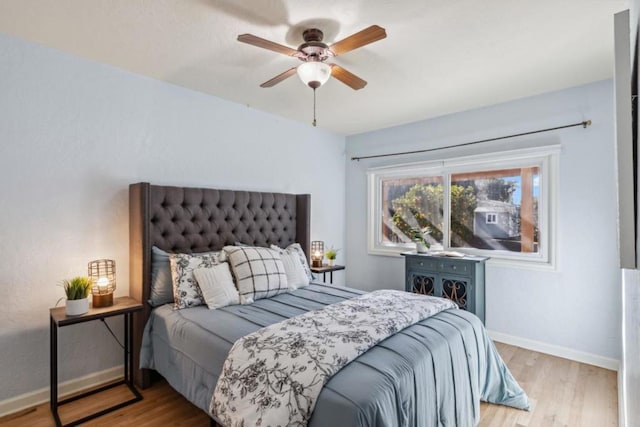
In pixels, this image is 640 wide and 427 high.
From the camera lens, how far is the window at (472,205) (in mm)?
3166

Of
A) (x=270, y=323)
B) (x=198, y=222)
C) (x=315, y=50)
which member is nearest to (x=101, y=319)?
(x=198, y=222)

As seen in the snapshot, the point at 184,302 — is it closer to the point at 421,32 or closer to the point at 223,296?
the point at 223,296

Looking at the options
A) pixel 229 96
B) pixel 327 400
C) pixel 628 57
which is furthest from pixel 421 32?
pixel 327 400

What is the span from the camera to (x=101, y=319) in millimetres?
2301

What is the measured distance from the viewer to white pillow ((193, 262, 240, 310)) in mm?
2354

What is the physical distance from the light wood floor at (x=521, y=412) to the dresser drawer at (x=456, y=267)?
925 mm

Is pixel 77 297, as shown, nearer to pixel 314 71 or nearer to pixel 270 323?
pixel 270 323

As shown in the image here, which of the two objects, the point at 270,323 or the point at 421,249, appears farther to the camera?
the point at 421,249

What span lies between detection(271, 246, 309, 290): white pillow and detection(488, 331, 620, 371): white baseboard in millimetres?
2121

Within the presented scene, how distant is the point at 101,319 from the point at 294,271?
1.48 metres

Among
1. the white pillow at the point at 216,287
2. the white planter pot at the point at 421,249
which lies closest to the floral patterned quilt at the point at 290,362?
the white pillow at the point at 216,287

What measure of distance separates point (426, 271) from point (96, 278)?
300 cm

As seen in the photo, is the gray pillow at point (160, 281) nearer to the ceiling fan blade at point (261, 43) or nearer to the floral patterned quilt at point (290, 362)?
the floral patterned quilt at point (290, 362)

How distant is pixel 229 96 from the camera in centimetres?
318
